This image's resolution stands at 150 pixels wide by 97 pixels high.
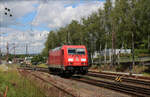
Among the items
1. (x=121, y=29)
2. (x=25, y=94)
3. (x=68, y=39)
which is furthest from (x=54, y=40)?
(x=25, y=94)

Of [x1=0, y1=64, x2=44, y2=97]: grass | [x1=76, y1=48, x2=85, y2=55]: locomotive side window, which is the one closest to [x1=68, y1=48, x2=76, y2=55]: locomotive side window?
[x1=76, y1=48, x2=85, y2=55]: locomotive side window

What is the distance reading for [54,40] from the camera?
68625 mm

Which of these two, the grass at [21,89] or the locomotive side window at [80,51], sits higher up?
the locomotive side window at [80,51]

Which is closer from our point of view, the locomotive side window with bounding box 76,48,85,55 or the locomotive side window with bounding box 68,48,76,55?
the locomotive side window with bounding box 68,48,76,55

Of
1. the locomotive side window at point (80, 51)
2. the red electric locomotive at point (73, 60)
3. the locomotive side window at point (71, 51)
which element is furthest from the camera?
the locomotive side window at point (80, 51)

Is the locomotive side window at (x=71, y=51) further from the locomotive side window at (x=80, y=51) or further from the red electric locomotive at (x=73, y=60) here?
the locomotive side window at (x=80, y=51)

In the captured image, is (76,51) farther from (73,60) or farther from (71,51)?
(73,60)

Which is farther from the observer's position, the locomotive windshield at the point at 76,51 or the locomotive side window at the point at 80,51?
the locomotive side window at the point at 80,51

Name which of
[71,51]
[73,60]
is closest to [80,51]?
[71,51]

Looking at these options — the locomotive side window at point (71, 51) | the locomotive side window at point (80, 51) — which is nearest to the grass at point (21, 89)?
the locomotive side window at point (71, 51)

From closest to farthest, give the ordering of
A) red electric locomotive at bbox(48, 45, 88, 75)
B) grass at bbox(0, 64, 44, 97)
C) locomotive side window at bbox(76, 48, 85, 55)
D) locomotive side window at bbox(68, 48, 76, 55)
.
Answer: grass at bbox(0, 64, 44, 97) → red electric locomotive at bbox(48, 45, 88, 75) → locomotive side window at bbox(68, 48, 76, 55) → locomotive side window at bbox(76, 48, 85, 55)

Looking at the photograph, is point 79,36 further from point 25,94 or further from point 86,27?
point 25,94

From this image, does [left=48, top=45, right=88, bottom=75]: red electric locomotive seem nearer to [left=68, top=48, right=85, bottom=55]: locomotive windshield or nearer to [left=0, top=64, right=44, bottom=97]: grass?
[left=68, top=48, right=85, bottom=55]: locomotive windshield

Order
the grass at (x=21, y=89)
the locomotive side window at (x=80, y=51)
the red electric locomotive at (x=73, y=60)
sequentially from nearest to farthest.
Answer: the grass at (x=21, y=89)
the red electric locomotive at (x=73, y=60)
the locomotive side window at (x=80, y=51)
